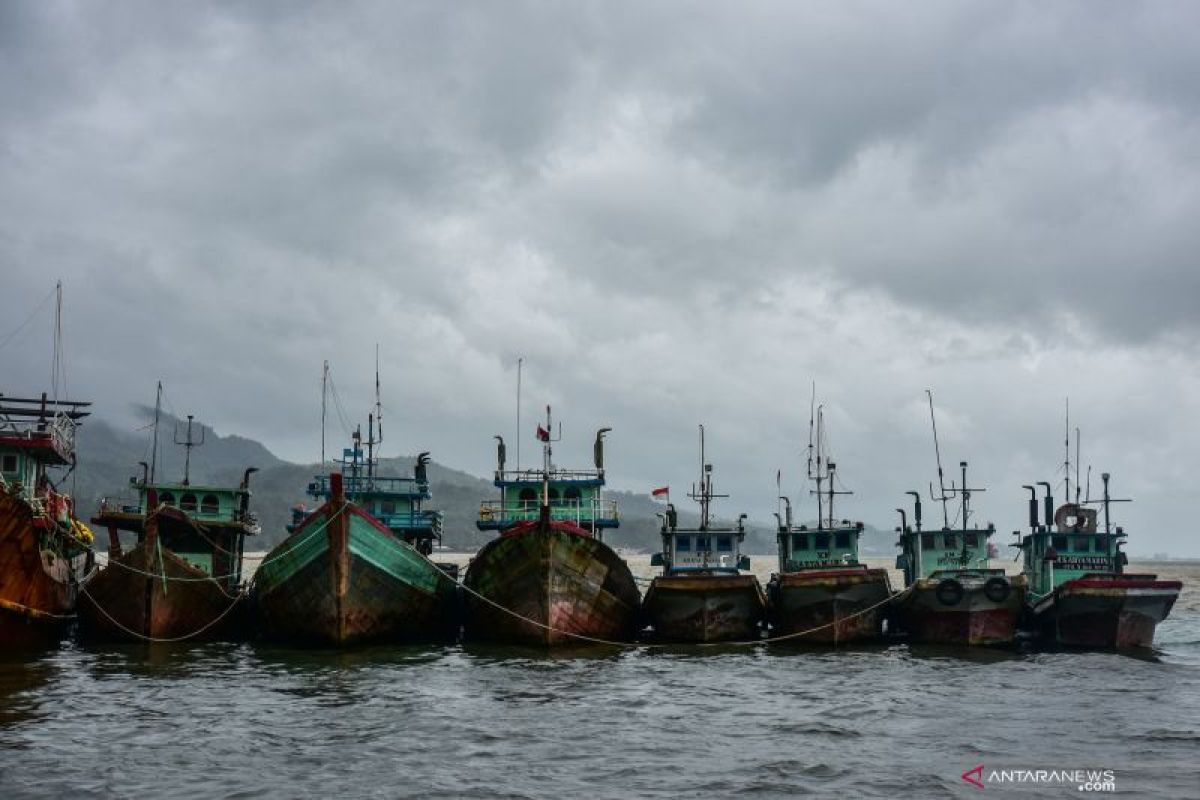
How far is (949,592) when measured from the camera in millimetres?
33312

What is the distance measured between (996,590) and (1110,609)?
12.6 ft

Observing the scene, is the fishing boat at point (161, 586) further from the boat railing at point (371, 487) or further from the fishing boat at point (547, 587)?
the fishing boat at point (547, 587)

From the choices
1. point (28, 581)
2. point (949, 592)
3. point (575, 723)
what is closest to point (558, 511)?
point (949, 592)

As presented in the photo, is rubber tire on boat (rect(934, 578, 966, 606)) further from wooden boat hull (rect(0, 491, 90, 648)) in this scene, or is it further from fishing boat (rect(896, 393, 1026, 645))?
wooden boat hull (rect(0, 491, 90, 648))

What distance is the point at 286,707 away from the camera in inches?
842

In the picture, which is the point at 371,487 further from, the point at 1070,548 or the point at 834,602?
the point at 1070,548

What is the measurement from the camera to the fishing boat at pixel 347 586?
30.2 metres

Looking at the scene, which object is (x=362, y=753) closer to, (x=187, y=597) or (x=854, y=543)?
(x=187, y=597)

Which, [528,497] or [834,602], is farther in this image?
[528,497]

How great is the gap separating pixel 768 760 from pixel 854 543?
22.6 m

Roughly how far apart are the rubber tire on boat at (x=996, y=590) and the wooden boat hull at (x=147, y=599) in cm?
2754

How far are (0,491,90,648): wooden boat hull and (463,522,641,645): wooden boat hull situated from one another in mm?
13866

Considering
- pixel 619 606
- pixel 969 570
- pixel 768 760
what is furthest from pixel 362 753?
pixel 969 570

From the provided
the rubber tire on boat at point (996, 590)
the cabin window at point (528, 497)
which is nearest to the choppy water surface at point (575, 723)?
the rubber tire on boat at point (996, 590)
